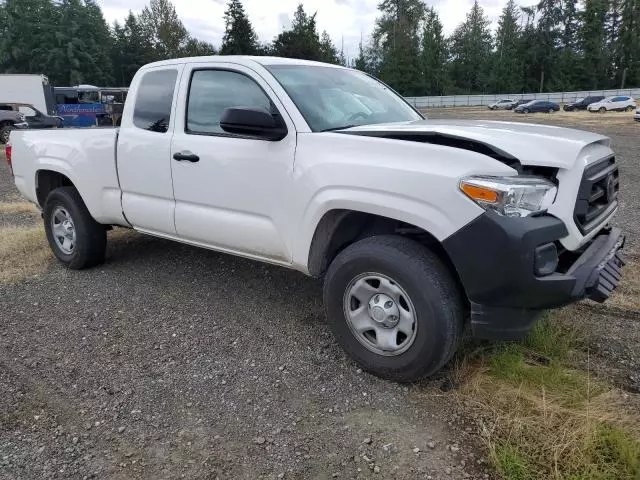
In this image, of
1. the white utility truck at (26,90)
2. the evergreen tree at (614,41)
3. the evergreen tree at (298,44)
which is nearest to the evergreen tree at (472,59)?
the evergreen tree at (614,41)

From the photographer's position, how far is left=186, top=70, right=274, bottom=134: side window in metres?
3.77

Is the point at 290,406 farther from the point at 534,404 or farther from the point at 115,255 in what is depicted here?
the point at 115,255

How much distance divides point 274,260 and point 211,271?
1.67m

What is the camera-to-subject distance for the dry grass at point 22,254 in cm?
528

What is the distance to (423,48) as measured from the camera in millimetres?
80875

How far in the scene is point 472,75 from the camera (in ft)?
275

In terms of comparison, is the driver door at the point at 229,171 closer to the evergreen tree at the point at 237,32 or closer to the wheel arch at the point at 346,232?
the wheel arch at the point at 346,232

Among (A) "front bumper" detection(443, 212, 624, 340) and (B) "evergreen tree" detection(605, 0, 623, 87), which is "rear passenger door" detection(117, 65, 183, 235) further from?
(B) "evergreen tree" detection(605, 0, 623, 87)

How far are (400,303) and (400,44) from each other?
3290 inches

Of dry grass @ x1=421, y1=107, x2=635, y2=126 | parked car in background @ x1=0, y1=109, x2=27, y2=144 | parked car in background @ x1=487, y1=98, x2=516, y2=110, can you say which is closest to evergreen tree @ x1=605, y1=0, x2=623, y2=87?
parked car in background @ x1=487, y1=98, x2=516, y2=110

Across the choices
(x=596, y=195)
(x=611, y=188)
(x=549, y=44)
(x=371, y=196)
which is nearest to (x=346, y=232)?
(x=371, y=196)

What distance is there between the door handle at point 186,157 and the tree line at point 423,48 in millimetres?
71396

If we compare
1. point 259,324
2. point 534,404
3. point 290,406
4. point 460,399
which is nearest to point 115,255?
point 259,324

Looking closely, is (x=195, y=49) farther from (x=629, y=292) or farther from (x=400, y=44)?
(x=629, y=292)
